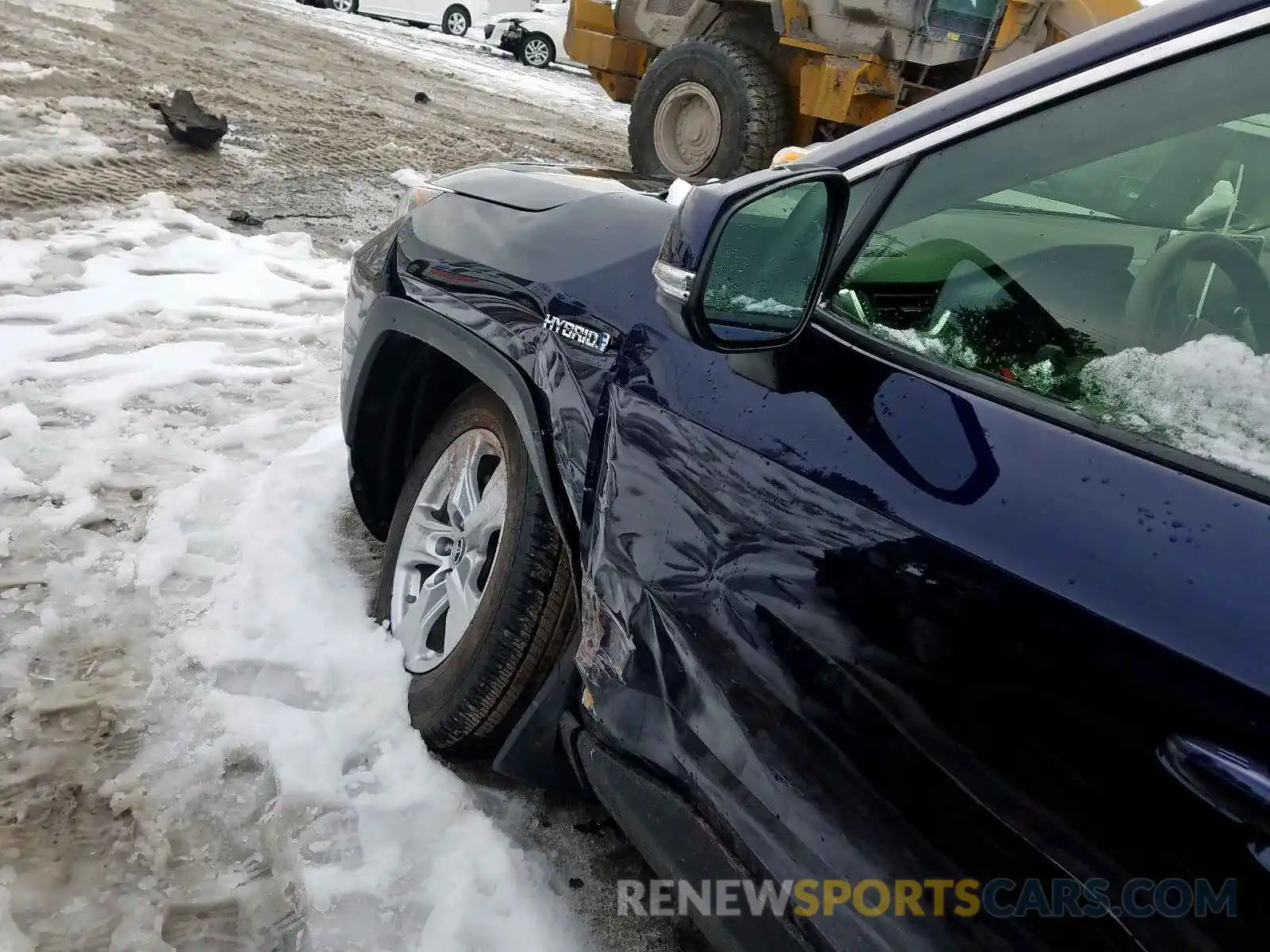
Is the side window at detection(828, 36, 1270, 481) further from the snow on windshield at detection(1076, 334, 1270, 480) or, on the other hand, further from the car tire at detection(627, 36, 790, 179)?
the car tire at detection(627, 36, 790, 179)

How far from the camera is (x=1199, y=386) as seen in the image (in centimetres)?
107

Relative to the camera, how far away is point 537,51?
17.4 m

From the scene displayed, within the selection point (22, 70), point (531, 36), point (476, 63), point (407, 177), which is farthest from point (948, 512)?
point (531, 36)

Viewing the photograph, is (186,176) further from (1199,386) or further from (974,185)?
(1199,386)

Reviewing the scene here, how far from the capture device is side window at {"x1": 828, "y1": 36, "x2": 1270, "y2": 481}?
1098 mm

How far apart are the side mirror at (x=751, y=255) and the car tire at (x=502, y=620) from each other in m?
0.71

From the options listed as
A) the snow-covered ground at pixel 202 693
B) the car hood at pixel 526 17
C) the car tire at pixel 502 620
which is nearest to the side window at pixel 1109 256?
the car tire at pixel 502 620

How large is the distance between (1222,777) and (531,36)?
18.6 metres

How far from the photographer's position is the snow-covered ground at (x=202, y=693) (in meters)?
1.82

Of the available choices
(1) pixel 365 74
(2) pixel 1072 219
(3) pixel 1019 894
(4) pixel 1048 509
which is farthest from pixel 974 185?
(1) pixel 365 74

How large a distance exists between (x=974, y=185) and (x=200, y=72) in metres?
10.1

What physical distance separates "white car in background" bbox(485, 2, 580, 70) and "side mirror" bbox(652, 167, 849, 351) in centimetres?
1757

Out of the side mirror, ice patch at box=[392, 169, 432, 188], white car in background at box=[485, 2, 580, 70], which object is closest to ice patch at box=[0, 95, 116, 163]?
ice patch at box=[392, 169, 432, 188]

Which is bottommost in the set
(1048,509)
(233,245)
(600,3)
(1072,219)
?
(233,245)
